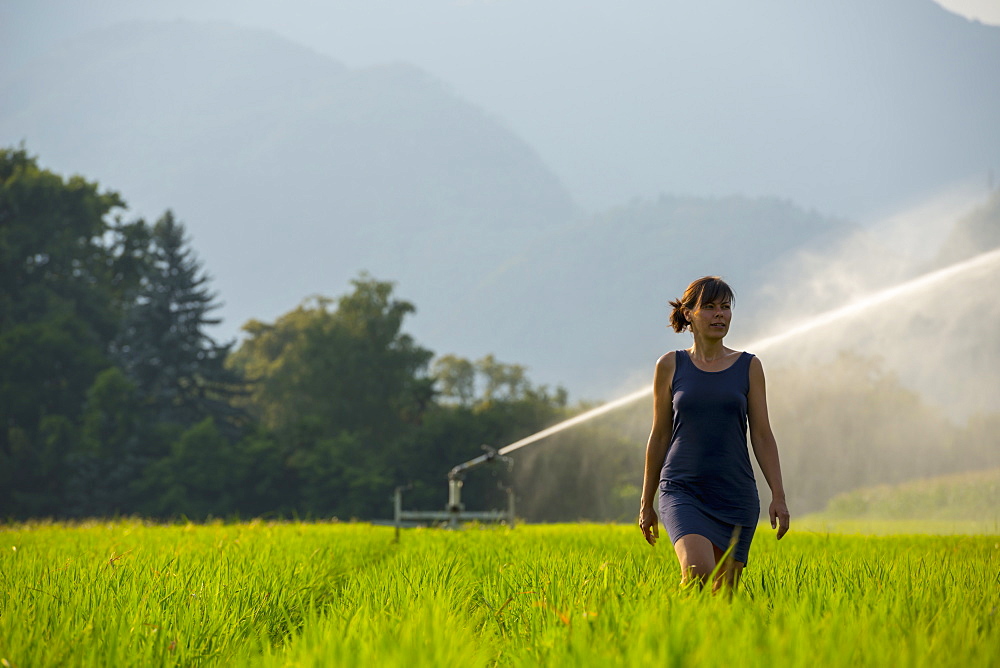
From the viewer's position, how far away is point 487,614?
5.47 metres

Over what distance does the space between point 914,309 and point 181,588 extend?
52132mm

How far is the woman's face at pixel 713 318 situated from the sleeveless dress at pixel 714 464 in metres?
0.23

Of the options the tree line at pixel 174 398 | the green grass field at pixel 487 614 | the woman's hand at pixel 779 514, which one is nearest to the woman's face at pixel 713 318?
the woman's hand at pixel 779 514

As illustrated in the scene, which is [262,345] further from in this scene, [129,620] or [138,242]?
[129,620]

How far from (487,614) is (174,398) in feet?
190

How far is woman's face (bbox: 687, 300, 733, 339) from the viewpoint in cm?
527

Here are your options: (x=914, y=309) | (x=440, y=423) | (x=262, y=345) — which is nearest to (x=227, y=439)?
(x=440, y=423)

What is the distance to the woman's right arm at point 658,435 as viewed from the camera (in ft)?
17.9

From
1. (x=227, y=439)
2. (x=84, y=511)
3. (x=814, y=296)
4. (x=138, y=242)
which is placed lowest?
(x=84, y=511)

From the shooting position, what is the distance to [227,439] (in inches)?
2231

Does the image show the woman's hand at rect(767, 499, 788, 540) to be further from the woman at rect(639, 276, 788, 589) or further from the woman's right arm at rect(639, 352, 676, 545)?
the woman's right arm at rect(639, 352, 676, 545)

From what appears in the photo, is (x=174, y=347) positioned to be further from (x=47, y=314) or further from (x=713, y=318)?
(x=713, y=318)

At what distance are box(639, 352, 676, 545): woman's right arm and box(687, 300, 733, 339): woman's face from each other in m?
0.26

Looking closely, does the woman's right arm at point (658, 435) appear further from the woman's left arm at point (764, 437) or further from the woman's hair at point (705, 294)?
the woman's left arm at point (764, 437)
